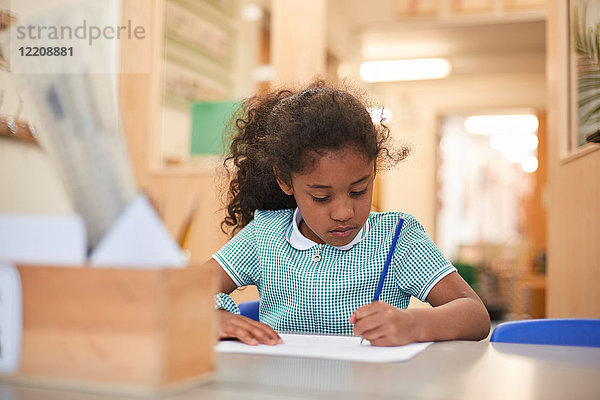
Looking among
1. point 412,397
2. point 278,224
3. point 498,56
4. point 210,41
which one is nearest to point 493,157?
point 498,56

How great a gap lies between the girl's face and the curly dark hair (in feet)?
0.08

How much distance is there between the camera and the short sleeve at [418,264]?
1245 millimetres

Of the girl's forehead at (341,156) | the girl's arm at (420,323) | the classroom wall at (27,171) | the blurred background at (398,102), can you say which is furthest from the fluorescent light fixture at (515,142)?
the classroom wall at (27,171)

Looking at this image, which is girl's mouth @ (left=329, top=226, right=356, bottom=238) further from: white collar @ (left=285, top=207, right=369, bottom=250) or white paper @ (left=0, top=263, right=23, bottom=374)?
white paper @ (left=0, top=263, right=23, bottom=374)

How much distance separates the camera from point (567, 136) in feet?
8.27

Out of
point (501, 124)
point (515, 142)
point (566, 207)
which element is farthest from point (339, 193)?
point (515, 142)

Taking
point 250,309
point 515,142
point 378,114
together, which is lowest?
point 250,309

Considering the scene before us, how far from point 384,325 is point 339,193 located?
42 centimetres

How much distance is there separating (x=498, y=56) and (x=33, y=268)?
6.29 meters

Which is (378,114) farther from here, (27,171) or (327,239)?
(27,171)

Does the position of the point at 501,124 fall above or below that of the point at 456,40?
below

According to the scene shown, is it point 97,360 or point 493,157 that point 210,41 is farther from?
point 493,157

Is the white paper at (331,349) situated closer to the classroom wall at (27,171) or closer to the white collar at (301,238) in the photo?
the classroom wall at (27,171)

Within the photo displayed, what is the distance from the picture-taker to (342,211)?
1191 mm
